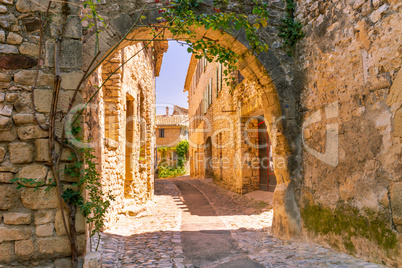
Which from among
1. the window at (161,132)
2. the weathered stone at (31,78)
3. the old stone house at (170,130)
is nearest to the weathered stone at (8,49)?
the weathered stone at (31,78)

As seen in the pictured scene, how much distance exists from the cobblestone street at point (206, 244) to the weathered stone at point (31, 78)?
1992 mm

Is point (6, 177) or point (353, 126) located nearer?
point (6, 177)

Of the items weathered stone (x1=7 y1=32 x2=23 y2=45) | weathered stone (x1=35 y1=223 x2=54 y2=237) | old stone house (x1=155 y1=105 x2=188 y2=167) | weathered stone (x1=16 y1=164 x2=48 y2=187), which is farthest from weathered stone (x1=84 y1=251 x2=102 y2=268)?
old stone house (x1=155 y1=105 x2=188 y2=167)

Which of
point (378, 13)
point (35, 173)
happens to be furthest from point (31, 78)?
point (378, 13)

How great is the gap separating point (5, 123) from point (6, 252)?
956 millimetres

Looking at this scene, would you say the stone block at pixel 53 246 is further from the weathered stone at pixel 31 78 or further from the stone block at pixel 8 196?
the weathered stone at pixel 31 78

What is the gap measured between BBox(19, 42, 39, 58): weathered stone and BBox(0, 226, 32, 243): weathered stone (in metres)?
1.32

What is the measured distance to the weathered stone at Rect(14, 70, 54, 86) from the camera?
7.68ft

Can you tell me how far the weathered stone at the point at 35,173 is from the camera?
230 cm

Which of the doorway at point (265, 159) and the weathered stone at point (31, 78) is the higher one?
the weathered stone at point (31, 78)

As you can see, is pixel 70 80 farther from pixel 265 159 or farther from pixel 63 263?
pixel 265 159

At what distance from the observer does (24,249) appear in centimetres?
227

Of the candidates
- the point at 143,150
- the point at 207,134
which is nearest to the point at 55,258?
the point at 143,150

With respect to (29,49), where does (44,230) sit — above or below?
below
